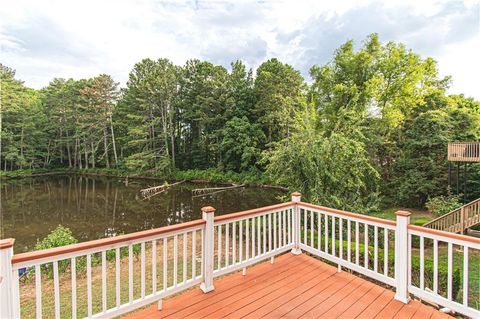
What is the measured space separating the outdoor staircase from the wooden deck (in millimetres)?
6304

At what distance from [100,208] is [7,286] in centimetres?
1187

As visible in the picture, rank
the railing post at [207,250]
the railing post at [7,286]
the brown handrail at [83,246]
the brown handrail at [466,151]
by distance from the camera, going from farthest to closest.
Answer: the brown handrail at [466,151], the railing post at [207,250], the brown handrail at [83,246], the railing post at [7,286]

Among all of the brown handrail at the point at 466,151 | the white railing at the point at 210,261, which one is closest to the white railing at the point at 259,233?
the white railing at the point at 210,261

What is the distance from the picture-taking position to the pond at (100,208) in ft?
29.2

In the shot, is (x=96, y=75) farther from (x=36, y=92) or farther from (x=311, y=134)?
(x=311, y=134)

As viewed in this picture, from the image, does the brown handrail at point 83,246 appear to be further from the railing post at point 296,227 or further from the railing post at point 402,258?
the railing post at point 402,258

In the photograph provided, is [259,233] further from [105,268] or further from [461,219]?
[461,219]

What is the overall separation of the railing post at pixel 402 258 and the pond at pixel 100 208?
14.9 feet

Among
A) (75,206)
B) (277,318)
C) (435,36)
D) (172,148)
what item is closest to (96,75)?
(172,148)

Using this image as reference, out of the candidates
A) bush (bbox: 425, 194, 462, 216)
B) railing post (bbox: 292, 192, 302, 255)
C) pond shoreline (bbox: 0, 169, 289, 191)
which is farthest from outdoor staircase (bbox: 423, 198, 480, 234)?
pond shoreline (bbox: 0, 169, 289, 191)

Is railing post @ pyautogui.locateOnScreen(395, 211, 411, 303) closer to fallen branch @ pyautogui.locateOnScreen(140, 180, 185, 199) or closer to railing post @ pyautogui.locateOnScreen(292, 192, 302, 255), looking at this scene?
railing post @ pyautogui.locateOnScreen(292, 192, 302, 255)

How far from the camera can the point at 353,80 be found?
45.2 ft

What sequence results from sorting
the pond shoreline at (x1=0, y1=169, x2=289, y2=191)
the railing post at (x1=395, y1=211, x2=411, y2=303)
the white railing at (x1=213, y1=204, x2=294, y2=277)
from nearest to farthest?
the railing post at (x1=395, y1=211, x2=411, y2=303) < the white railing at (x1=213, y1=204, x2=294, y2=277) < the pond shoreline at (x1=0, y1=169, x2=289, y2=191)

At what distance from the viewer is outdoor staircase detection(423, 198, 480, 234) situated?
23.9 feet
